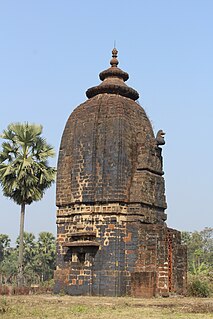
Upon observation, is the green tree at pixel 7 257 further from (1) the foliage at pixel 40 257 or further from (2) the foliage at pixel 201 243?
(2) the foliage at pixel 201 243

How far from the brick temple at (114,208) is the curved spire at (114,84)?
62mm

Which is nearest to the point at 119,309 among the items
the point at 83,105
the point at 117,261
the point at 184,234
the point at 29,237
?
the point at 117,261

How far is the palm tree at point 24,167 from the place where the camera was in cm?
2161

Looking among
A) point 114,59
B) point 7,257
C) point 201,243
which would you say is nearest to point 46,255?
point 7,257

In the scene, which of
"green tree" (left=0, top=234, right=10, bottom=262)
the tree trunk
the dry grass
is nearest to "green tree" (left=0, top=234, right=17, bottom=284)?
"green tree" (left=0, top=234, right=10, bottom=262)

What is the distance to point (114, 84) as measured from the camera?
63.5 feet

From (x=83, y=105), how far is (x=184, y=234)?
38.1 m

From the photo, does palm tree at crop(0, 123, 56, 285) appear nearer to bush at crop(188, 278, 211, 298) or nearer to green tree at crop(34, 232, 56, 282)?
bush at crop(188, 278, 211, 298)

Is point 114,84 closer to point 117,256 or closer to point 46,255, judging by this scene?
point 117,256

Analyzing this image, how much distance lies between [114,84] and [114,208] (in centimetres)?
515

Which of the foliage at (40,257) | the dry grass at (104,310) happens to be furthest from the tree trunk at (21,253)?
the foliage at (40,257)

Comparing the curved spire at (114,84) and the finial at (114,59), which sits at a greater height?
the finial at (114,59)

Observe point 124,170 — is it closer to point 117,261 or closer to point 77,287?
point 117,261

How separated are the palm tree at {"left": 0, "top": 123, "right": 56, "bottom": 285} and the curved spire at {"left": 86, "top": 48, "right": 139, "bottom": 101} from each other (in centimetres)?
366
